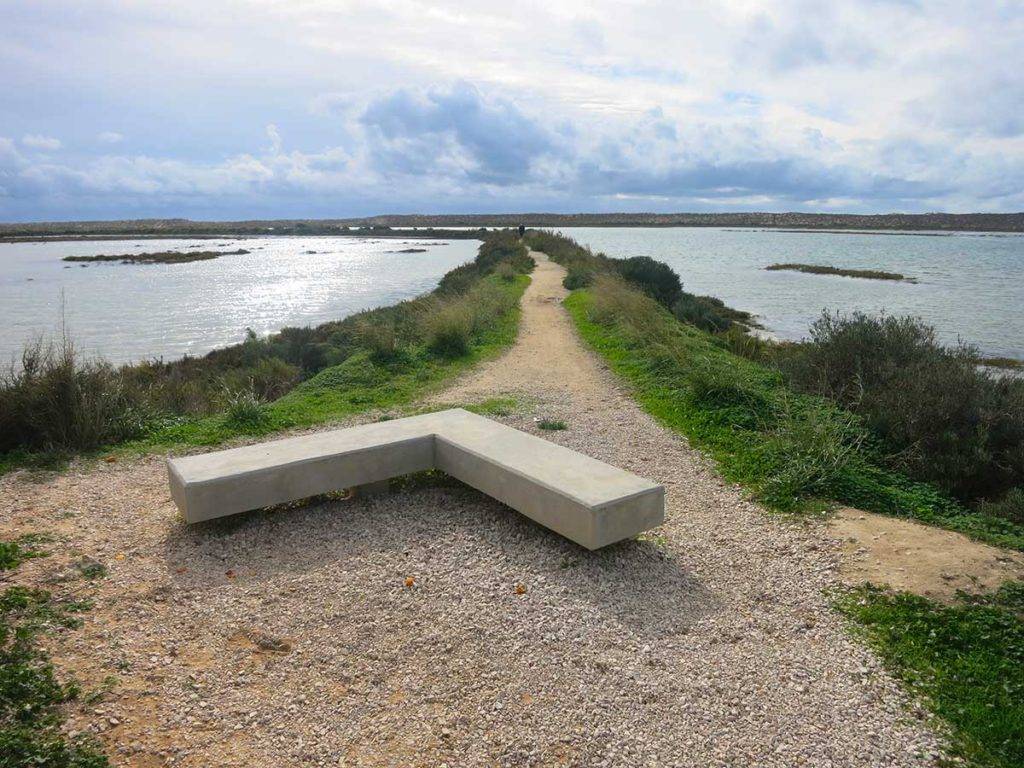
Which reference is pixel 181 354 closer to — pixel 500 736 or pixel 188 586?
pixel 188 586

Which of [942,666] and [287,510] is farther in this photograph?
[287,510]

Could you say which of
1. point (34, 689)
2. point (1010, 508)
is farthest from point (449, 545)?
point (1010, 508)

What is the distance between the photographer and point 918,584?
4668 mm

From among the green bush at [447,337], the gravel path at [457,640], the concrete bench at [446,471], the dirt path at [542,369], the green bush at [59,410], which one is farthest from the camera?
the green bush at [447,337]

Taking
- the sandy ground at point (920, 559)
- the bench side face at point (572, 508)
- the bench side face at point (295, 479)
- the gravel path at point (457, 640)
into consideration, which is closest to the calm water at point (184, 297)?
the bench side face at point (295, 479)

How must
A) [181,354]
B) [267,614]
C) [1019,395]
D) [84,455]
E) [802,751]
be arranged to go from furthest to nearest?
[181,354], [1019,395], [84,455], [267,614], [802,751]

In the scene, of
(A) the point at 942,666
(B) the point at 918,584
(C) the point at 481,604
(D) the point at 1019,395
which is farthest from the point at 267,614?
(D) the point at 1019,395

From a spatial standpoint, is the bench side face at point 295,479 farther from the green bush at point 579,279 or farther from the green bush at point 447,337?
the green bush at point 579,279

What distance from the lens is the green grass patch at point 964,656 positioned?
3381mm

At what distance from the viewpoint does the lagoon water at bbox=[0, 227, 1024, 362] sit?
2344 centimetres

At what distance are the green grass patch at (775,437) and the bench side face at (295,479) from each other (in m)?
3.14

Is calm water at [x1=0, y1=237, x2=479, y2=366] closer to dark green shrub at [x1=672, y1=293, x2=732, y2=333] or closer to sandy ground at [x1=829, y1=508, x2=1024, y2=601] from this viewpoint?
sandy ground at [x1=829, y1=508, x2=1024, y2=601]

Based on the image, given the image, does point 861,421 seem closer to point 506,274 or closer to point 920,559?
point 920,559

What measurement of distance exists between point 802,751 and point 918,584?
1.92 meters
